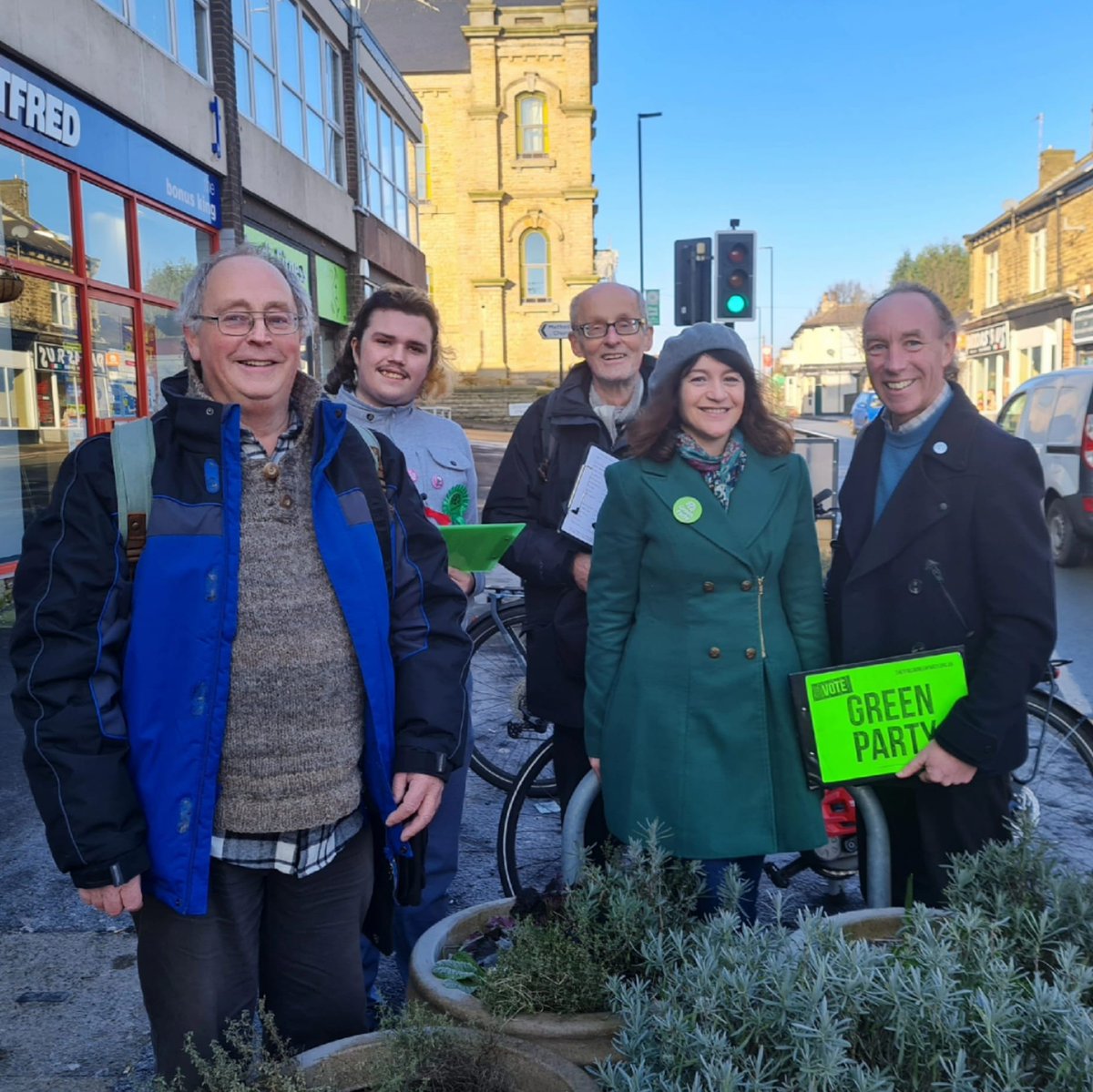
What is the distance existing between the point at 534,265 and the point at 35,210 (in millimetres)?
33607

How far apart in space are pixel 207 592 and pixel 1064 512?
36.0ft

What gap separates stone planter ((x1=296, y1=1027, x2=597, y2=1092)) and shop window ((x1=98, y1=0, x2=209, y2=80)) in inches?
439

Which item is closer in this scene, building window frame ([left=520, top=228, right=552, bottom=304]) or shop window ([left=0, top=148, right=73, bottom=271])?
shop window ([left=0, top=148, right=73, bottom=271])

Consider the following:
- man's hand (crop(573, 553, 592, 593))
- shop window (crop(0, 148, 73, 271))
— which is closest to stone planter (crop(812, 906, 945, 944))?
man's hand (crop(573, 553, 592, 593))

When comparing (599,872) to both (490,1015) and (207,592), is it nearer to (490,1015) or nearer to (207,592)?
(490,1015)

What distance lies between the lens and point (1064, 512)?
11.0m

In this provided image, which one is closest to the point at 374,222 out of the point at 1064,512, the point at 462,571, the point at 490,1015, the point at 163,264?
the point at 163,264

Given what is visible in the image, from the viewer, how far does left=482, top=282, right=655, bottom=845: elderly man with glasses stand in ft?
10.5

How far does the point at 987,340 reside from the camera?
41.6 meters

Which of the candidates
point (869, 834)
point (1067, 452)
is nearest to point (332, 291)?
point (1067, 452)

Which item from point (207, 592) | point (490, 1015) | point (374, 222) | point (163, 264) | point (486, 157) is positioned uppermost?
point (486, 157)

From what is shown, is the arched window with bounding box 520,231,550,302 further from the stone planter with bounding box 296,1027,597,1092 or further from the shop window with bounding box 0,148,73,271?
the stone planter with bounding box 296,1027,597,1092

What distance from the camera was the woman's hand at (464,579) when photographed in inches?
122

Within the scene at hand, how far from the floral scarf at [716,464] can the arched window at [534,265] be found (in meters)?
39.8
